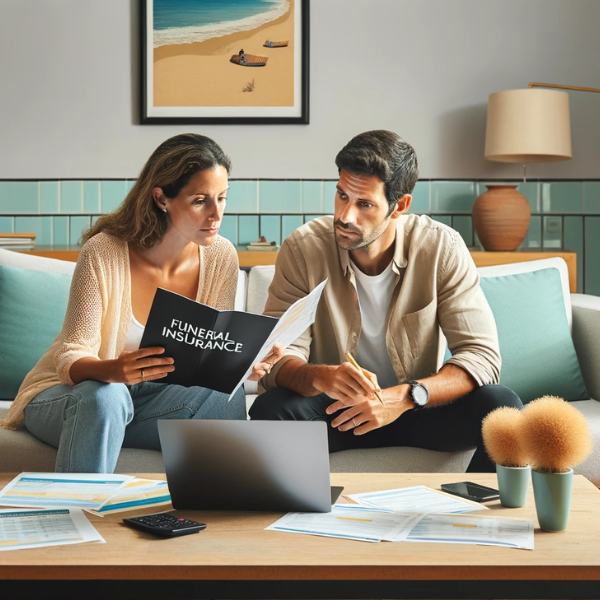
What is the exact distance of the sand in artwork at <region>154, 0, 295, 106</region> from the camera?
3201 mm

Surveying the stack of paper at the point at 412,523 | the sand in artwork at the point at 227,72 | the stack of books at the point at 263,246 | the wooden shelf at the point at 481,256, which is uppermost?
the sand in artwork at the point at 227,72

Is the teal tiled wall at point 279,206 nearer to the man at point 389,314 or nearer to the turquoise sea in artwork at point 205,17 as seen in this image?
the turquoise sea in artwork at point 205,17

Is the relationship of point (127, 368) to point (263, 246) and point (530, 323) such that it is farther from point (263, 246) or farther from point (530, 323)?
point (263, 246)

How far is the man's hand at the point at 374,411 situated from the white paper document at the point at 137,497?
1.32 ft

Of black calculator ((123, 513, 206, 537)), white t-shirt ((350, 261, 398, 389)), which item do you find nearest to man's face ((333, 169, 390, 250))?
white t-shirt ((350, 261, 398, 389))

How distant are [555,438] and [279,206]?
2303 mm

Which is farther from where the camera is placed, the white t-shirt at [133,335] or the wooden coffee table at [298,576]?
the white t-shirt at [133,335]

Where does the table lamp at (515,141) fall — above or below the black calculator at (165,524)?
above

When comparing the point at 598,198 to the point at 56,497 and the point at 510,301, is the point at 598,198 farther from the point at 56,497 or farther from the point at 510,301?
the point at 56,497

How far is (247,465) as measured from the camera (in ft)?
3.93

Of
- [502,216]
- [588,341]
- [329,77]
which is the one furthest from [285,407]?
[329,77]

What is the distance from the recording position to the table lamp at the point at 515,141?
2.93 m

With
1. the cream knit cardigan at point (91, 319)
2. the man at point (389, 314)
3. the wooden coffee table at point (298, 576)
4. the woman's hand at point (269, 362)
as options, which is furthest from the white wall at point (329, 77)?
the wooden coffee table at point (298, 576)

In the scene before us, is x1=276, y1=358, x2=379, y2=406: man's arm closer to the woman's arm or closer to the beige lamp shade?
the woman's arm
